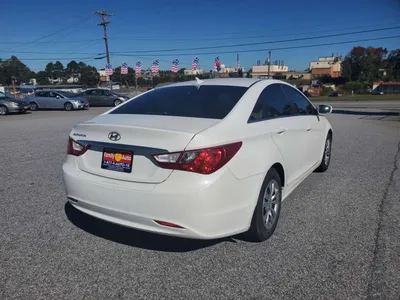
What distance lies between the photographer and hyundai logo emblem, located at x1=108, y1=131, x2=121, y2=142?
2.69m

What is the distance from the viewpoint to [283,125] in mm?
3512

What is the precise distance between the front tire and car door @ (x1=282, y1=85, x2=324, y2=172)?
1082 millimetres

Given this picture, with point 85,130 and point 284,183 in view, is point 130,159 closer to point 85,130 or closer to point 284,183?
point 85,130

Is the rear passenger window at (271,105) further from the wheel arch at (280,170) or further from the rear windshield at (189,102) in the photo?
the wheel arch at (280,170)

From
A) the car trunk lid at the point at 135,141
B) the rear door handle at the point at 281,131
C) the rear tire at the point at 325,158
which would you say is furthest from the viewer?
the rear tire at the point at 325,158

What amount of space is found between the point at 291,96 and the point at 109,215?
2.78 metres

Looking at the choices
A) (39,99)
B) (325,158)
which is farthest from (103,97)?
(325,158)

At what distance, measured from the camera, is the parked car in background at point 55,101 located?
2252 cm

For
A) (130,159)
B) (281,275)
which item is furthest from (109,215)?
(281,275)

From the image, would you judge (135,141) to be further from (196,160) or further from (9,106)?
(9,106)

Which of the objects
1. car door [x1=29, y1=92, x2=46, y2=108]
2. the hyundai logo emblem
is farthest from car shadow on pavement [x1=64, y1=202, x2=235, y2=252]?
car door [x1=29, y1=92, x2=46, y2=108]

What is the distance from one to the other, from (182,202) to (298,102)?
268 cm

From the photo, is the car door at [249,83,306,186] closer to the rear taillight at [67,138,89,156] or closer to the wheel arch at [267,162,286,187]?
the wheel arch at [267,162,286,187]

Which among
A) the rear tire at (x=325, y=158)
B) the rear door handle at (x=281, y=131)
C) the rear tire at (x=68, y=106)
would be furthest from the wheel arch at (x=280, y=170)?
the rear tire at (x=68, y=106)
